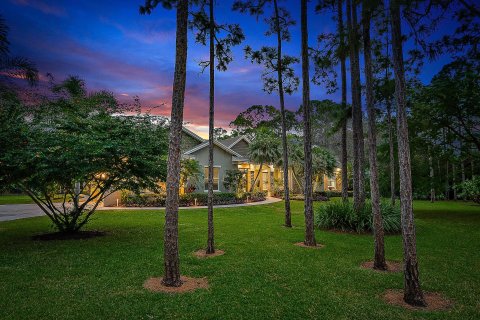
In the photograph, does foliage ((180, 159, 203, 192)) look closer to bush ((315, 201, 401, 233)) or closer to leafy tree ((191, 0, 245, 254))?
bush ((315, 201, 401, 233))

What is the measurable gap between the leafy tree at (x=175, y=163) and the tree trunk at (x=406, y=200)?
4103mm

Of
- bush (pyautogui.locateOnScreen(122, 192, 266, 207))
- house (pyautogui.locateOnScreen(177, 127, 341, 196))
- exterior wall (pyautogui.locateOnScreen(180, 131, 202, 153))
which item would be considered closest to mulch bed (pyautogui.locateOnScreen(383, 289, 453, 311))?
bush (pyautogui.locateOnScreen(122, 192, 266, 207))

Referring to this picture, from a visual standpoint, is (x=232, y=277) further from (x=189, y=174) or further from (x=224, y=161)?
(x=224, y=161)

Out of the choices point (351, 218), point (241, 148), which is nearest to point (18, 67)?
point (351, 218)

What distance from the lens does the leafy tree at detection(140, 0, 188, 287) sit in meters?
5.93

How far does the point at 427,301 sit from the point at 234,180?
22.8 m

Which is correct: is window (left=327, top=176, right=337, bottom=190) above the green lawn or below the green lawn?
Result: above

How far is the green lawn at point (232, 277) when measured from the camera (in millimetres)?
4801

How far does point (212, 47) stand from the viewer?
9.23m

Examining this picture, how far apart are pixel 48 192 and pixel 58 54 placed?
9.56 metres

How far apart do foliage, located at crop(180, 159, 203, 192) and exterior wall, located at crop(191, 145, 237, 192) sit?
3.38 feet

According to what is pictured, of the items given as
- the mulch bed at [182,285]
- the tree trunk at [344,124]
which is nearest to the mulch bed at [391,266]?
the mulch bed at [182,285]

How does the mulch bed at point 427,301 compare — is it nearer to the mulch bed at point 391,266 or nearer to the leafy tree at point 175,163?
the mulch bed at point 391,266

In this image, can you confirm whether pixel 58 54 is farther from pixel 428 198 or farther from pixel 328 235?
pixel 428 198
